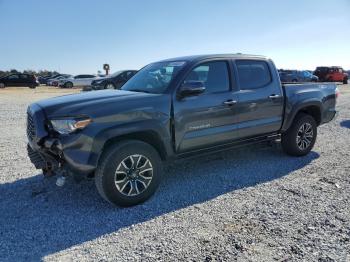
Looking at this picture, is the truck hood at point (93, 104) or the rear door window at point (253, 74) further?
the rear door window at point (253, 74)

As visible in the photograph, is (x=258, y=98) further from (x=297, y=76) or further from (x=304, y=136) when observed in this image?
(x=297, y=76)

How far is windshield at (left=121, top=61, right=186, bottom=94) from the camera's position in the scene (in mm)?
4859

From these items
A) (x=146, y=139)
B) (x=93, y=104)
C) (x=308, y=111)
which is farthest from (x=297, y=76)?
(x=93, y=104)

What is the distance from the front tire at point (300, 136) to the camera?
6301 mm

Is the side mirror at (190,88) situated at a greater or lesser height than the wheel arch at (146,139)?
greater

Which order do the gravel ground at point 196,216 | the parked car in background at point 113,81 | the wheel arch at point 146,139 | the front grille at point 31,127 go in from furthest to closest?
the parked car in background at point 113,81
the front grille at point 31,127
the wheel arch at point 146,139
the gravel ground at point 196,216

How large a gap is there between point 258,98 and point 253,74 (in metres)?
0.43

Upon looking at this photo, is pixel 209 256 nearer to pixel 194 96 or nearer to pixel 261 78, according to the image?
pixel 194 96

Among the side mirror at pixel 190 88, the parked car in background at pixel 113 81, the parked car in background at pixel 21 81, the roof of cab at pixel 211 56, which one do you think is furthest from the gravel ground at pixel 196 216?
the parked car in background at pixel 21 81

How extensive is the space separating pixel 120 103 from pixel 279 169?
3028mm

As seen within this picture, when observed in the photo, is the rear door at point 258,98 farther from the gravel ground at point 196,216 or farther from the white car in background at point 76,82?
the white car in background at point 76,82

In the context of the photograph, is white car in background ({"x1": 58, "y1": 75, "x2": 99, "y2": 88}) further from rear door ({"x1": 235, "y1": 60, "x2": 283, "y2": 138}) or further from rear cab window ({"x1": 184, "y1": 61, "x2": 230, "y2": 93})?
rear cab window ({"x1": 184, "y1": 61, "x2": 230, "y2": 93})

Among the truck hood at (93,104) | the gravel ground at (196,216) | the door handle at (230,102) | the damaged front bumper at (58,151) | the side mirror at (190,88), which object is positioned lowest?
the gravel ground at (196,216)

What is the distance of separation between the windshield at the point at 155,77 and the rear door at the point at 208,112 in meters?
0.26
